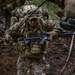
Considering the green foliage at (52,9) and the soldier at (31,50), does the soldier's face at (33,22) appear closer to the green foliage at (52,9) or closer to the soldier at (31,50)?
the soldier at (31,50)

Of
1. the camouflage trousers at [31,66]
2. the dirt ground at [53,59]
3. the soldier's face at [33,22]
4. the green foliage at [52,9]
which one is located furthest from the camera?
the green foliage at [52,9]

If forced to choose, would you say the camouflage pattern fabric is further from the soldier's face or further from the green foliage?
the green foliage

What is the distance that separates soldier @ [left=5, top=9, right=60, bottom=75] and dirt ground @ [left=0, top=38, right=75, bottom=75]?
2124 mm

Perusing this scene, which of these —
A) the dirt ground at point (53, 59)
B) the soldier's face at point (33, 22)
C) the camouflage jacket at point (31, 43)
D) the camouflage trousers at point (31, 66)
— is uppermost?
the soldier's face at point (33, 22)

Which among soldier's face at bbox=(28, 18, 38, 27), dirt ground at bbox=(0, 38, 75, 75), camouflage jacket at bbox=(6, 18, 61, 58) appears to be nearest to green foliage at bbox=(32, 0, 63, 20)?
dirt ground at bbox=(0, 38, 75, 75)

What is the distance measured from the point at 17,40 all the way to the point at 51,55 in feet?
13.3

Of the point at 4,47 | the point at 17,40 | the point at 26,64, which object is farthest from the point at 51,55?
the point at 17,40

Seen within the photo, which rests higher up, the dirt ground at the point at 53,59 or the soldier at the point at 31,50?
the soldier at the point at 31,50

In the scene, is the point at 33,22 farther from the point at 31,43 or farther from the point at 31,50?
the point at 31,50

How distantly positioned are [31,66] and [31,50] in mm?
547

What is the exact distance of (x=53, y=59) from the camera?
9.22 m

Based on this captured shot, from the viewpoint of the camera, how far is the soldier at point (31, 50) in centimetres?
550

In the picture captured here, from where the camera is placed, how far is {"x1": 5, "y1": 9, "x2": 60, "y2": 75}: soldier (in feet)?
18.1

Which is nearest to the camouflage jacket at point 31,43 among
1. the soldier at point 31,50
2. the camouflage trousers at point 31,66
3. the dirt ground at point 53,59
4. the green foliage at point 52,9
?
the soldier at point 31,50
